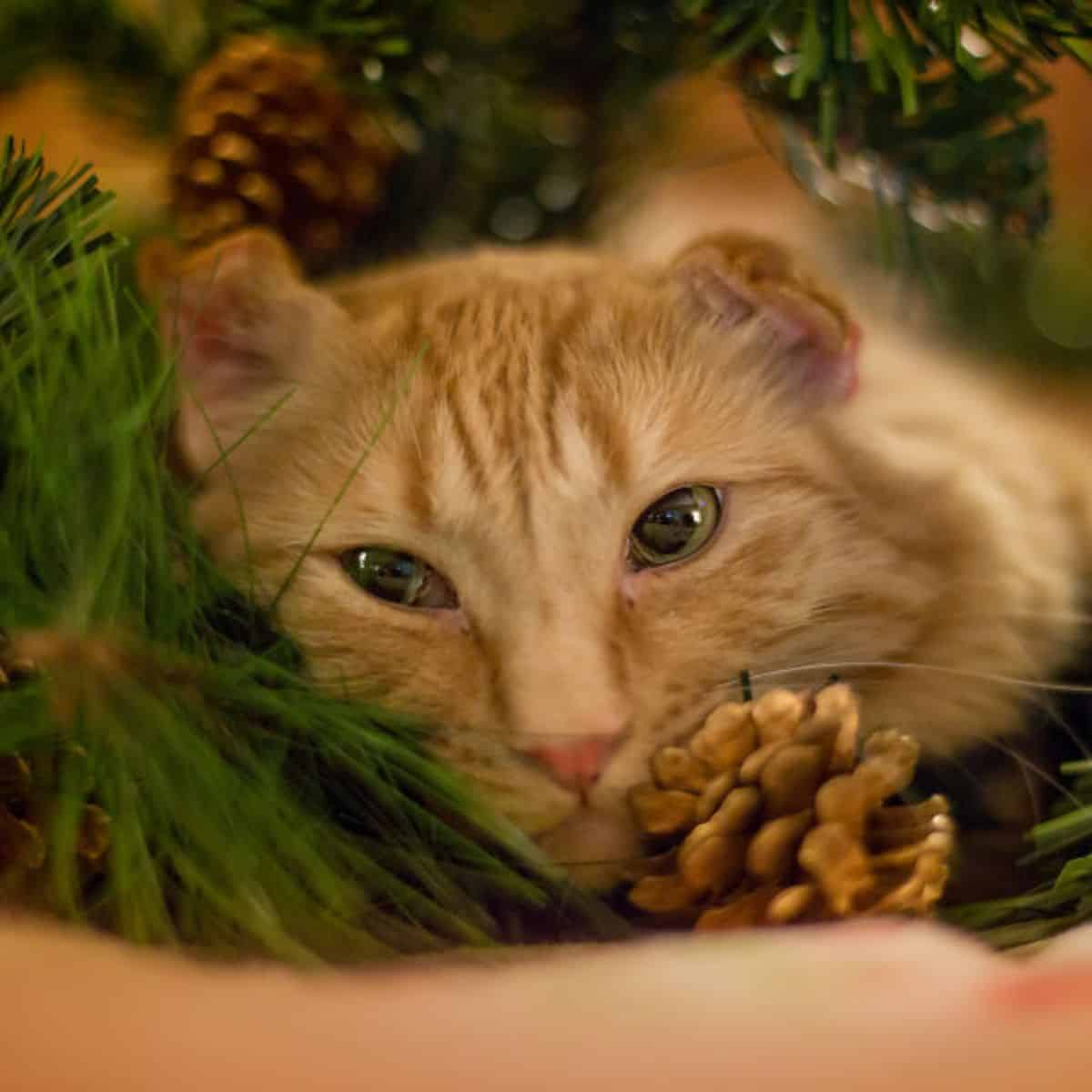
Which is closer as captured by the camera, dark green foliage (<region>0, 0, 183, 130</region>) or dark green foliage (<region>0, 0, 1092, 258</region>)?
dark green foliage (<region>0, 0, 1092, 258</region>)

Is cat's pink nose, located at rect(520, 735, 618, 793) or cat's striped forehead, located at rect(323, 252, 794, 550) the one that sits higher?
cat's striped forehead, located at rect(323, 252, 794, 550)

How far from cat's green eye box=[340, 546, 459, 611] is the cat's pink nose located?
0.35ft

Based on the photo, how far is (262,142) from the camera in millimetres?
731

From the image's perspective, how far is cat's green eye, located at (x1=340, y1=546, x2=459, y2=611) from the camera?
1.96 feet

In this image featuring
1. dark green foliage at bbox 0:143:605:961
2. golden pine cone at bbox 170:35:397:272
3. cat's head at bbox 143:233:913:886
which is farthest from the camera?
golden pine cone at bbox 170:35:397:272

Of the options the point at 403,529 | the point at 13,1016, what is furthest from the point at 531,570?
the point at 13,1016

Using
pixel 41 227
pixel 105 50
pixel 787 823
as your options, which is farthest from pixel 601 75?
pixel 787 823

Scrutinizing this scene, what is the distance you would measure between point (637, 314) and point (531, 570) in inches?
6.8

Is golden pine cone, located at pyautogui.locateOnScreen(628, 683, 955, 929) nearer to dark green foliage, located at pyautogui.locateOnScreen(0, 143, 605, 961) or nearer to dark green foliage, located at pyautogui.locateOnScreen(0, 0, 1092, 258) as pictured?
dark green foliage, located at pyautogui.locateOnScreen(0, 143, 605, 961)

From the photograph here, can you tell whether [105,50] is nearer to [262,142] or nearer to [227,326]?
[262,142]

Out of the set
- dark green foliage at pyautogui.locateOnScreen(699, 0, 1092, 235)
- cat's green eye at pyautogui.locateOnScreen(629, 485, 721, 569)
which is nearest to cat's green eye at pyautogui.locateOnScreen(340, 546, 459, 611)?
cat's green eye at pyautogui.locateOnScreen(629, 485, 721, 569)

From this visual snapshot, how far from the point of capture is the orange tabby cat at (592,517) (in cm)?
55

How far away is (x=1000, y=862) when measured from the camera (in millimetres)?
552

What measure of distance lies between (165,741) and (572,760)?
0.60 feet
